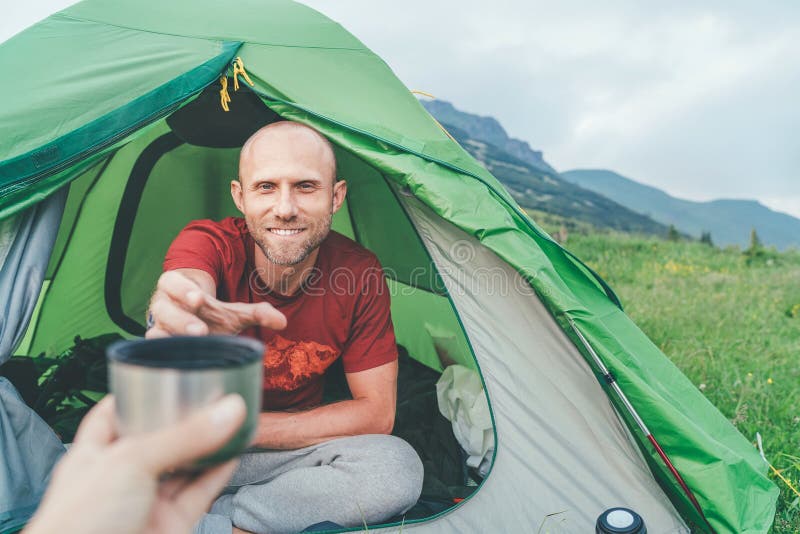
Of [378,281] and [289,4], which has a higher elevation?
[289,4]

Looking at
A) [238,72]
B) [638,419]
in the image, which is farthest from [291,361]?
[638,419]

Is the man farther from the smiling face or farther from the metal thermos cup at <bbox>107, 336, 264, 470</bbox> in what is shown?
the metal thermos cup at <bbox>107, 336, 264, 470</bbox>

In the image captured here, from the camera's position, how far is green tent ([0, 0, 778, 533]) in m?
1.74

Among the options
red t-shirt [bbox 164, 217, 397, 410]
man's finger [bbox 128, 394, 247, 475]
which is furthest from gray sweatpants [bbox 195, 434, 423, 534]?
man's finger [bbox 128, 394, 247, 475]

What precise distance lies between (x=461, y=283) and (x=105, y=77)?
3.81 ft

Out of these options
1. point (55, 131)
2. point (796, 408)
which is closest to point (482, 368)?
point (55, 131)

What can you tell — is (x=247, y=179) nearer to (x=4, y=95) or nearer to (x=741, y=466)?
(x=4, y=95)

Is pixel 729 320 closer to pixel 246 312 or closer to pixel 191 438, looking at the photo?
pixel 246 312

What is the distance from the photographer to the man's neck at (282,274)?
201 cm

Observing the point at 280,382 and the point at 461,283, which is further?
the point at 280,382

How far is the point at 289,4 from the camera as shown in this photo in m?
2.43

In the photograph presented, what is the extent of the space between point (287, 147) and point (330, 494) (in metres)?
0.97

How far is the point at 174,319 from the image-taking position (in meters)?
1.01

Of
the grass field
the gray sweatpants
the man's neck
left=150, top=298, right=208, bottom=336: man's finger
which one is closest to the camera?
left=150, top=298, right=208, bottom=336: man's finger
